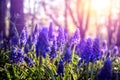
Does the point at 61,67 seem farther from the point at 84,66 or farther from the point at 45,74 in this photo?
the point at 84,66

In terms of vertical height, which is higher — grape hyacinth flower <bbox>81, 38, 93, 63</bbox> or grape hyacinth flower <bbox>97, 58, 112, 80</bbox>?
grape hyacinth flower <bbox>97, 58, 112, 80</bbox>

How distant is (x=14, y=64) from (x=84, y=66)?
1248 mm

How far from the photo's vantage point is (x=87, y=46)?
5.04 m

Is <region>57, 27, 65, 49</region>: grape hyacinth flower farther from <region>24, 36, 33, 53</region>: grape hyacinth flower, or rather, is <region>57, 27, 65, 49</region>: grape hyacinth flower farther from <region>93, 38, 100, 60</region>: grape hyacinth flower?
<region>93, 38, 100, 60</region>: grape hyacinth flower

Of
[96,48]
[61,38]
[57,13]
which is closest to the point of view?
[96,48]

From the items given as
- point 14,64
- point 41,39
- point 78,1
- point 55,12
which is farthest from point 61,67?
point 55,12

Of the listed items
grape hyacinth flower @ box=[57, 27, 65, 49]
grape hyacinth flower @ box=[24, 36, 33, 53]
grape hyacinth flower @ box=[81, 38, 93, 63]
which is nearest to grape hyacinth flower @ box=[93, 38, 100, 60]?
grape hyacinth flower @ box=[81, 38, 93, 63]

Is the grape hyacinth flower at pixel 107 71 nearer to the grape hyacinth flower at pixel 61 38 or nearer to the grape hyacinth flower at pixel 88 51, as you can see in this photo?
the grape hyacinth flower at pixel 88 51

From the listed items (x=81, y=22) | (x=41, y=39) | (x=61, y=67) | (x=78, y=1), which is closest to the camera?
(x=61, y=67)

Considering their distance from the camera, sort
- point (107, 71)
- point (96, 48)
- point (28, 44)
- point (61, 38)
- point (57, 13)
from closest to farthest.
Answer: point (107, 71) → point (96, 48) → point (61, 38) → point (28, 44) → point (57, 13)

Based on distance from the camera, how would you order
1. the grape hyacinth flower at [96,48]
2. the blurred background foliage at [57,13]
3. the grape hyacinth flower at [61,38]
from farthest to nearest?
the blurred background foliage at [57,13] → the grape hyacinth flower at [61,38] → the grape hyacinth flower at [96,48]

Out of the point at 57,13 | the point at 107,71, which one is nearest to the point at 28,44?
the point at 107,71

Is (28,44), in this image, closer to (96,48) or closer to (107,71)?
(96,48)

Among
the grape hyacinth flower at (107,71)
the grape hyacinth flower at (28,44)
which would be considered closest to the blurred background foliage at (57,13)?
the grape hyacinth flower at (28,44)
